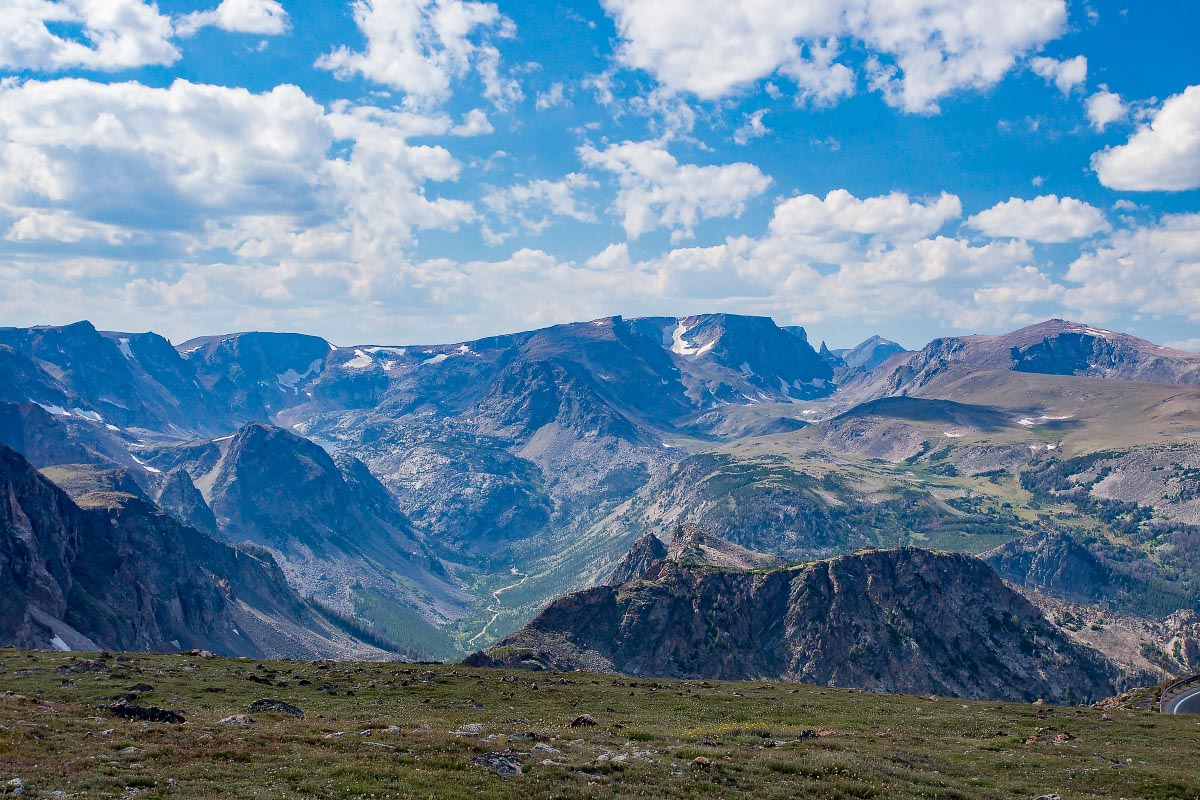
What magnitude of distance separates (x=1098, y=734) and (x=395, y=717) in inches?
2255

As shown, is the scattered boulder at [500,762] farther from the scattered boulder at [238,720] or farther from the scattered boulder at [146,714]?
the scattered boulder at [146,714]

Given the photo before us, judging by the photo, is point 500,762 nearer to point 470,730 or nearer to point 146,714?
point 470,730

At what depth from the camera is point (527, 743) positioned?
4747 centimetres

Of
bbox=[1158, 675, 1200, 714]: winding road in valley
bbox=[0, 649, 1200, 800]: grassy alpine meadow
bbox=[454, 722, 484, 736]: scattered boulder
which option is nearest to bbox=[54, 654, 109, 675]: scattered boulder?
bbox=[0, 649, 1200, 800]: grassy alpine meadow

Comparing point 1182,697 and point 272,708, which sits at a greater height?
point 272,708

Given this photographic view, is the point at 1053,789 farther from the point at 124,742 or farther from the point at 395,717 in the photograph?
the point at 124,742

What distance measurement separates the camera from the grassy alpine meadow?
119ft

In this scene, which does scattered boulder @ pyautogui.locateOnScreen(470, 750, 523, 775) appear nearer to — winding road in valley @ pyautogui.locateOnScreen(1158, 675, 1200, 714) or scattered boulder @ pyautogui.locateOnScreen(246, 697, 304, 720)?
scattered boulder @ pyautogui.locateOnScreen(246, 697, 304, 720)

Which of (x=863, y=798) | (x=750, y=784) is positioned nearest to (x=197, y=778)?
(x=750, y=784)

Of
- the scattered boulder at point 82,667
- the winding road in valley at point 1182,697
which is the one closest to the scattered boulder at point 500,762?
the scattered boulder at point 82,667

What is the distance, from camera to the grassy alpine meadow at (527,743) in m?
36.4

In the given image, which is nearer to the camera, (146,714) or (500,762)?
(500,762)

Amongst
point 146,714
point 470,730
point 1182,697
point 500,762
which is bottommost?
point 1182,697

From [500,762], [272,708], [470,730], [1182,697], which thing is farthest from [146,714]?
[1182,697]
